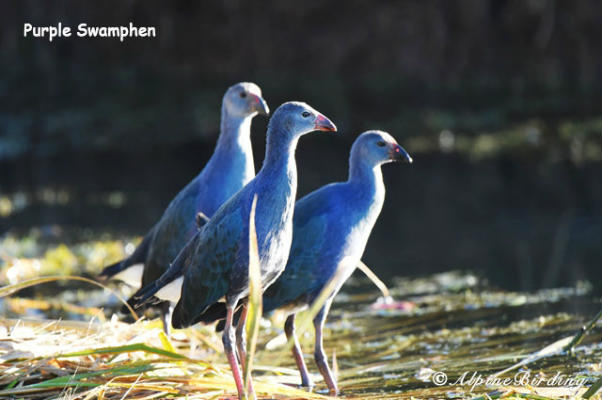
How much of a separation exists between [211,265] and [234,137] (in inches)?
52.7

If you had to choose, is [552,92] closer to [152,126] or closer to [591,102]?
[591,102]

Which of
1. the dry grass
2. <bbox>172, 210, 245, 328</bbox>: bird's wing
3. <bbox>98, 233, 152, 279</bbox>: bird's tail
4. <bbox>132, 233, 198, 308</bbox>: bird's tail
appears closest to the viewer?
the dry grass

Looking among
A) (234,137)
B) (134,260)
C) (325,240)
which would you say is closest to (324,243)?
(325,240)

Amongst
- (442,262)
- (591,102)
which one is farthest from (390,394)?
(591,102)

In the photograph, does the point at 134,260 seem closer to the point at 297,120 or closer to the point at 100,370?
the point at 100,370

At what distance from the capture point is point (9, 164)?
43.9ft

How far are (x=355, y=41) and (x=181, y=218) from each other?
10.4m

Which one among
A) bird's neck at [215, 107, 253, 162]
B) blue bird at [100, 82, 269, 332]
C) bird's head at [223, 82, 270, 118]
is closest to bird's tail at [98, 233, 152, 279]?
blue bird at [100, 82, 269, 332]

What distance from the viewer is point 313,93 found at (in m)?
14.3

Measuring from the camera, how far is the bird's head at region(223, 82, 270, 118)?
504 cm

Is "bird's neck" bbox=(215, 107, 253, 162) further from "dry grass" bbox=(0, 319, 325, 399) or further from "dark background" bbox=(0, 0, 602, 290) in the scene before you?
"dark background" bbox=(0, 0, 602, 290)

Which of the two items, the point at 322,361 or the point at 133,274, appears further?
the point at 133,274

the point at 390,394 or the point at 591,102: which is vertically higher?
the point at 591,102

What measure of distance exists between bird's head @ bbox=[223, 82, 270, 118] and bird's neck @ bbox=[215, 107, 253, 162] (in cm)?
3
